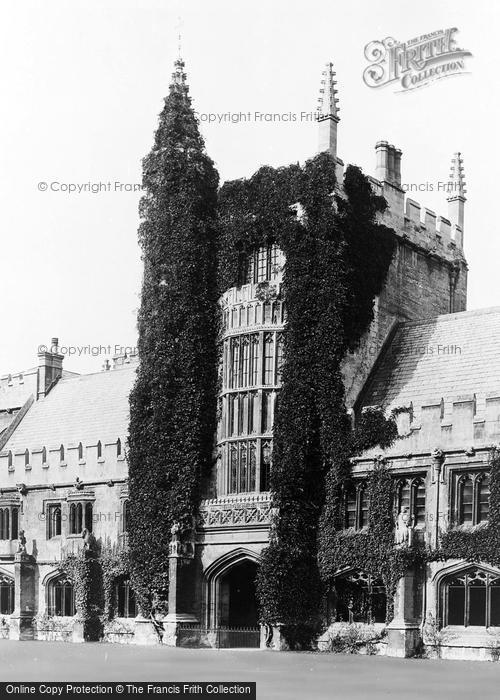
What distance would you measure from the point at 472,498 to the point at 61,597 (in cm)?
1794

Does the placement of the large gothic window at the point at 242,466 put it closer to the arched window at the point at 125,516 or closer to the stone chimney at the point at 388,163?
the arched window at the point at 125,516

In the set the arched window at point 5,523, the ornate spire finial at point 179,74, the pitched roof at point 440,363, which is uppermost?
the ornate spire finial at point 179,74

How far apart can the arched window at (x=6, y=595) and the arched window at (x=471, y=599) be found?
19.6 m

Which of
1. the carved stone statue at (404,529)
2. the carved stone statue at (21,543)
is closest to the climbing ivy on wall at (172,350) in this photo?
the carved stone statue at (21,543)

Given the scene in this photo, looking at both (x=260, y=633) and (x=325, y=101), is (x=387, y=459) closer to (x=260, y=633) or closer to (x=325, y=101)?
(x=260, y=633)

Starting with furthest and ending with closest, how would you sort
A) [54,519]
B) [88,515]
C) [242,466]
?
[54,519]
[88,515]
[242,466]

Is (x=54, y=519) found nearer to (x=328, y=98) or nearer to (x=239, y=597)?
(x=239, y=597)

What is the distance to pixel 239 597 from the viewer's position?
39.1 meters

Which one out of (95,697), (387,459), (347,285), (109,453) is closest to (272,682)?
(95,697)

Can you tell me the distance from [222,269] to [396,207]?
6.24m

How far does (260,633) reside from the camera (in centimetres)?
3688

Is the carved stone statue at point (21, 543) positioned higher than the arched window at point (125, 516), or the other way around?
the arched window at point (125, 516)

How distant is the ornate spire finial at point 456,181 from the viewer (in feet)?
147

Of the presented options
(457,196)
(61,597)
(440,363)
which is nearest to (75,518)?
(61,597)
